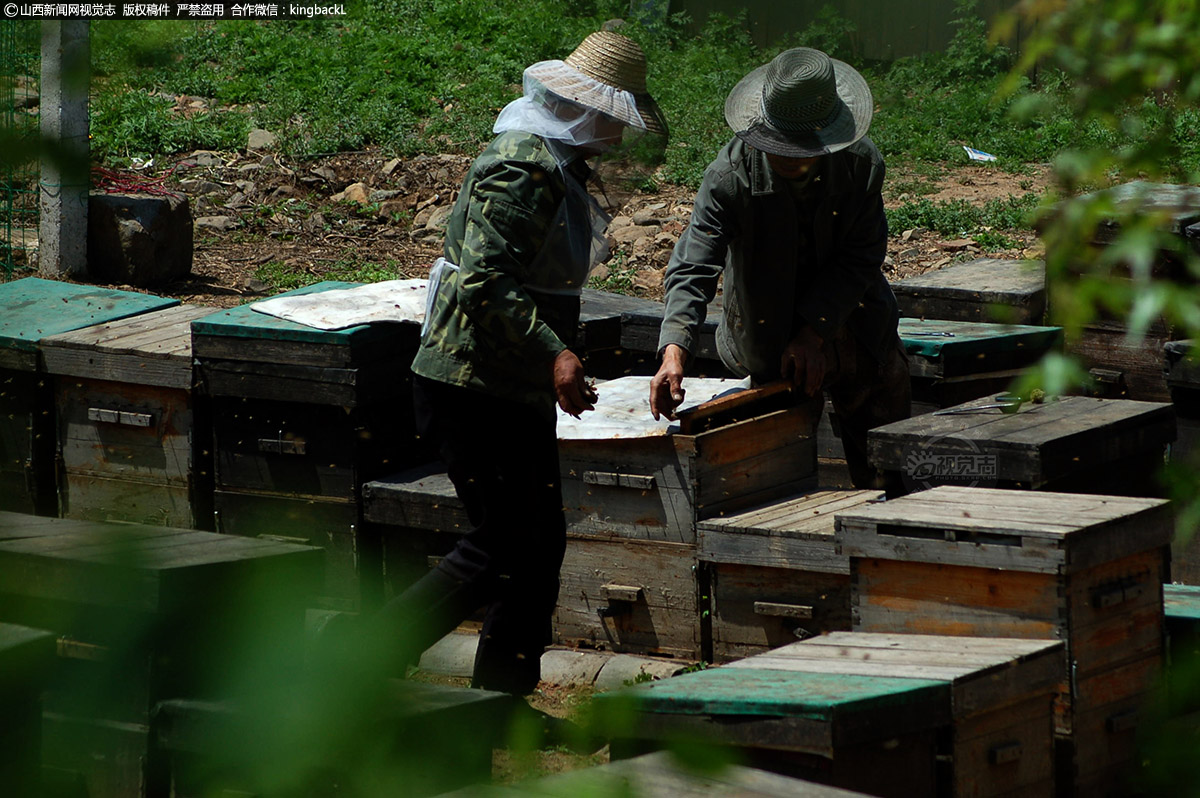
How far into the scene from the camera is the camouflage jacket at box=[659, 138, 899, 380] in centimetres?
373

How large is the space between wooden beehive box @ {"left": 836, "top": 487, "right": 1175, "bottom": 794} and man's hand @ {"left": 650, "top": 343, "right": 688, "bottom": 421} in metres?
0.74

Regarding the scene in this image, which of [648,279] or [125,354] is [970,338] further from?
[648,279]

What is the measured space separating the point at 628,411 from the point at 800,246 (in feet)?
2.34

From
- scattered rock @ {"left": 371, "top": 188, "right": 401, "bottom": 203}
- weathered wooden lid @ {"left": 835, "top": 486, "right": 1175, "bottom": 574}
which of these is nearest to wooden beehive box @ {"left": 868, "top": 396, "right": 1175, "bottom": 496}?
weathered wooden lid @ {"left": 835, "top": 486, "right": 1175, "bottom": 574}

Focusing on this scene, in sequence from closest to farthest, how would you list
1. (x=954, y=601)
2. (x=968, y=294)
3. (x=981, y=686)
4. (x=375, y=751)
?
(x=375, y=751) → (x=981, y=686) → (x=954, y=601) → (x=968, y=294)

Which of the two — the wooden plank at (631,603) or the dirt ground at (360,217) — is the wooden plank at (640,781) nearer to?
the wooden plank at (631,603)

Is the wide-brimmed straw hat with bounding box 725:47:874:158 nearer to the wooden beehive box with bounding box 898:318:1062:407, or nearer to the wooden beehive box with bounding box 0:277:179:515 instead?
the wooden beehive box with bounding box 898:318:1062:407

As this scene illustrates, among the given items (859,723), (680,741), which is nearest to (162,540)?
(680,741)

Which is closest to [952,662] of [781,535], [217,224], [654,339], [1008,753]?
[1008,753]

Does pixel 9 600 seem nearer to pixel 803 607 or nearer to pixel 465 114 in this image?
pixel 803 607

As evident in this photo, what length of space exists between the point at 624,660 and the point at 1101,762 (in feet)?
4.70

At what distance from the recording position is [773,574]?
361cm

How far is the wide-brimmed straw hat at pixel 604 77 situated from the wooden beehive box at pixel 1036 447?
1082 millimetres
